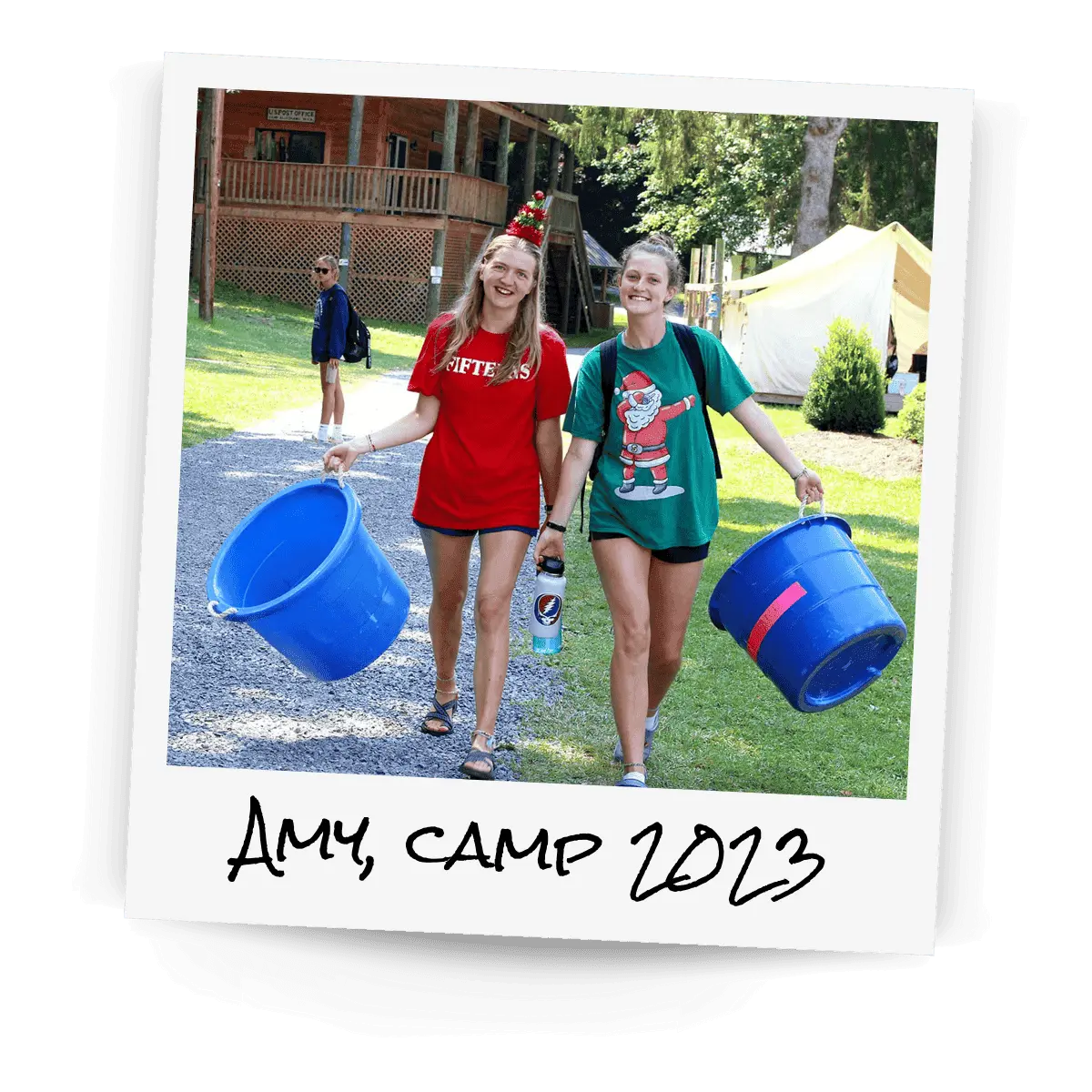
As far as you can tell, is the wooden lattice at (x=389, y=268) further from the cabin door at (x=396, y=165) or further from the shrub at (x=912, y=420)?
the shrub at (x=912, y=420)

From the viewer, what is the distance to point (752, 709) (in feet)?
20.0

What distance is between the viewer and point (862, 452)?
11297 mm

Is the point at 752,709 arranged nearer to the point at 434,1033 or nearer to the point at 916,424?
the point at 434,1033

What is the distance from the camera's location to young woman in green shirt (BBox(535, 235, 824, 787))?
4.71 meters

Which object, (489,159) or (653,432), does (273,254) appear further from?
(653,432)

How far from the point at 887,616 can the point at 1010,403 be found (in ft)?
2.58

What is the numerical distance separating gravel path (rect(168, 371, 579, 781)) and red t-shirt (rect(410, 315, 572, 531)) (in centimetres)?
94

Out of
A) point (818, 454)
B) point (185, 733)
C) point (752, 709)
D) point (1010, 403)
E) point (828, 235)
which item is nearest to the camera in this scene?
point (1010, 403)

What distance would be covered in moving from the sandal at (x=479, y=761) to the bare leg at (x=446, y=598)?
422mm

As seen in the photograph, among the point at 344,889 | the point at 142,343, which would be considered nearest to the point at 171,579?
the point at 142,343

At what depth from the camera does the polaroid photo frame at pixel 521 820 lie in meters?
4.54

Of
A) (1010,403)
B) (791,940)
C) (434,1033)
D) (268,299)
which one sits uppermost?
(268,299)

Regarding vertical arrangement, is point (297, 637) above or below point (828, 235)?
below

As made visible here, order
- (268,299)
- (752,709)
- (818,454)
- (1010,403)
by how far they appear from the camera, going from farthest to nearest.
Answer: (268,299)
(818,454)
(752,709)
(1010,403)
